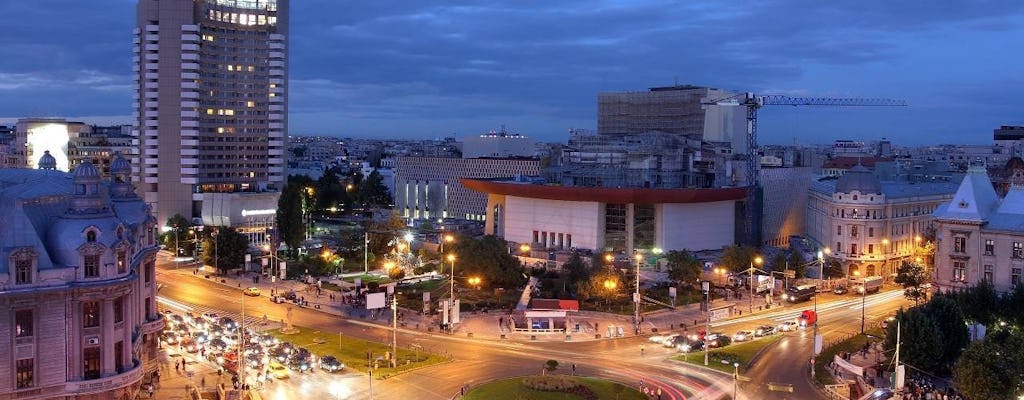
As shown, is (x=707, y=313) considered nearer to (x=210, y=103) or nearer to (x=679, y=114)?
(x=679, y=114)

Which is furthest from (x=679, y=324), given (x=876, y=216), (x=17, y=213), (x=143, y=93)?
(x=143, y=93)

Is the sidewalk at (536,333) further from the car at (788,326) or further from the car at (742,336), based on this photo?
the car at (788,326)

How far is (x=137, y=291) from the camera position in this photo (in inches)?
2532

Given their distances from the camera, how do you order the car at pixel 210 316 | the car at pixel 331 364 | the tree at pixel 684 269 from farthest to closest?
the tree at pixel 684 269 < the car at pixel 210 316 < the car at pixel 331 364

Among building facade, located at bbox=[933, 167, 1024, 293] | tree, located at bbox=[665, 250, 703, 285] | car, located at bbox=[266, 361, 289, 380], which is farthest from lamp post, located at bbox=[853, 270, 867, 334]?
car, located at bbox=[266, 361, 289, 380]

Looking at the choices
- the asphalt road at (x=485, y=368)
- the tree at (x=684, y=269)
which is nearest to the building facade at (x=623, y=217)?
the tree at (x=684, y=269)

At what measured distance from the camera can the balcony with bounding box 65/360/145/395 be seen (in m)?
55.4

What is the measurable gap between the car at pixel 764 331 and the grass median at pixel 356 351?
2863 cm

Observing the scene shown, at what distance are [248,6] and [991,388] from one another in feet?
443

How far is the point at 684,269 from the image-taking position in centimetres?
10350

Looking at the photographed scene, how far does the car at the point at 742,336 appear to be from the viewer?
8112 centimetres

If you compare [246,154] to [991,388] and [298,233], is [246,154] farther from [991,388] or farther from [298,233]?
[991,388]

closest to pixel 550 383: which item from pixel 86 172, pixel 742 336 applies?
pixel 742 336

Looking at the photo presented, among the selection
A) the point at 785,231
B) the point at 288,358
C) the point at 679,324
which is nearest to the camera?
the point at 288,358
